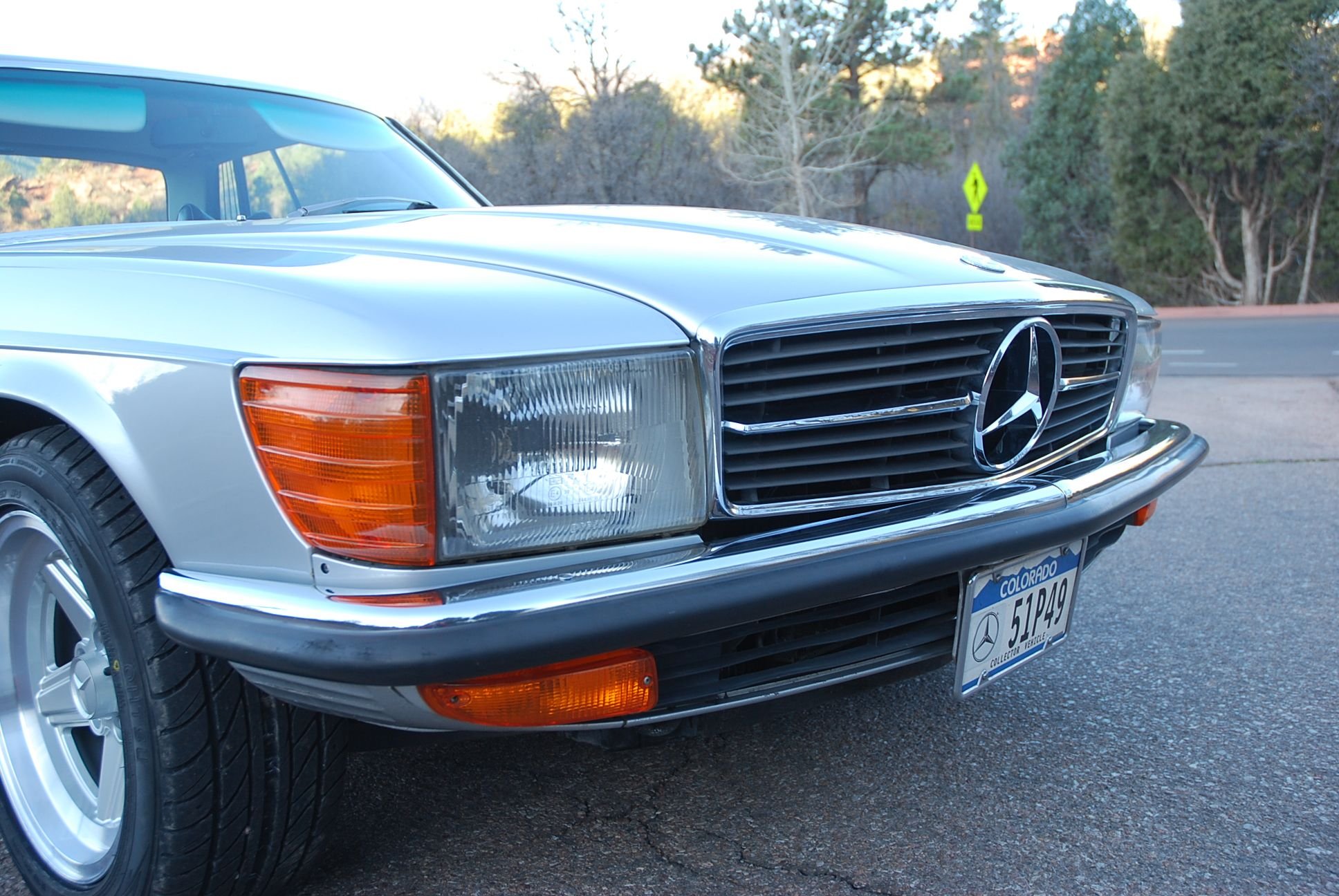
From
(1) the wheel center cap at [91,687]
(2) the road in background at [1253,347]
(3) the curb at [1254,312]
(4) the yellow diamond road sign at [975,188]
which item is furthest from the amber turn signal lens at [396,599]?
(3) the curb at [1254,312]

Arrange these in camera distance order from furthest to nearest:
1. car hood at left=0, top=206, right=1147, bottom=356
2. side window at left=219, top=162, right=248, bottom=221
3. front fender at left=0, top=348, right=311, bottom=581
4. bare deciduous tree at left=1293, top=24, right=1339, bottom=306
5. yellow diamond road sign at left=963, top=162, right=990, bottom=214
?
bare deciduous tree at left=1293, top=24, right=1339, bottom=306 < yellow diamond road sign at left=963, top=162, right=990, bottom=214 < side window at left=219, top=162, right=248, bottom=221 < car hood at left=0, top=206, right=1147, bottom=356 < front fender at left=0, top=348, right=311, bottom=581

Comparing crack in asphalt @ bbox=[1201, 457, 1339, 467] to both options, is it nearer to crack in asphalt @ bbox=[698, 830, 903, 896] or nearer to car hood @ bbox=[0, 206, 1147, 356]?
car hood @ bbox=[0, 206, 1147, 356]

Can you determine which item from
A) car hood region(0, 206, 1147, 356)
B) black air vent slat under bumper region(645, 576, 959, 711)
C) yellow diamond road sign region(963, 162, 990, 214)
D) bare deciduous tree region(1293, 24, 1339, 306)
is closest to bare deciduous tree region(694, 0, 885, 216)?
yellow diamond road sign region(963, 162, 990, 214)

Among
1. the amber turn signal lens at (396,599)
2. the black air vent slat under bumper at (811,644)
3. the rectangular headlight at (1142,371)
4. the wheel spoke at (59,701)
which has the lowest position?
the wheel spoke at (59,701)

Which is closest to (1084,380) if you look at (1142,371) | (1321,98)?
(1142,371)

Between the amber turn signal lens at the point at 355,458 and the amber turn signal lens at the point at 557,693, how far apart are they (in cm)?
19

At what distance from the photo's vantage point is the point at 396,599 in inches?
57.9

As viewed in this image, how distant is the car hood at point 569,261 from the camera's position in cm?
167

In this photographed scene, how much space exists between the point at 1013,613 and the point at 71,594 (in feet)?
5.57

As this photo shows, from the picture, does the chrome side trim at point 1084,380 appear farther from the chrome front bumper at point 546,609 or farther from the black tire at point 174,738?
the black tire at point 174,738

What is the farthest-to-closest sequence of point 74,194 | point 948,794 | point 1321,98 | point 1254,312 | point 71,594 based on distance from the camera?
point 1321,98
point 1254,312
point 74,194
point 948,794
point 71,594

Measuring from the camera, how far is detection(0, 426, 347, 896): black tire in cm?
163

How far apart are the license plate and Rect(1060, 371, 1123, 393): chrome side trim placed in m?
0.34

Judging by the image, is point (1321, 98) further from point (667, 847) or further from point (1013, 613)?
point (667, 847)
